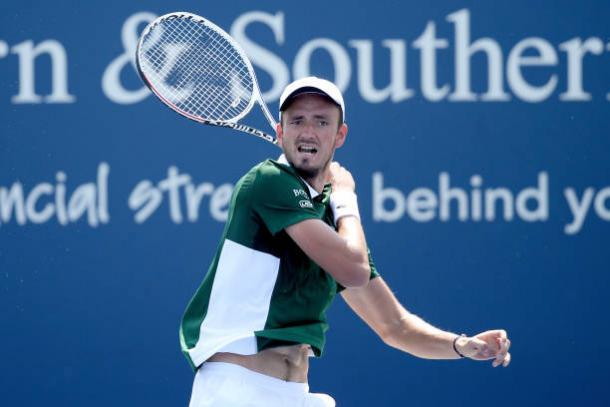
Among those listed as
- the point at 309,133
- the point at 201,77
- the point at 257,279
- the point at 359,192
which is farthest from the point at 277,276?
the point at 359,192

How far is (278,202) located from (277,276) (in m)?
0.19

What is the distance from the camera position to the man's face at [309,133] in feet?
11.4

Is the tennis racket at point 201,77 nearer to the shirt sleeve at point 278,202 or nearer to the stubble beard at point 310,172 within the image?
the stubble beard at point 310,172

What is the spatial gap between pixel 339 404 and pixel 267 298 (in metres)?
2.46

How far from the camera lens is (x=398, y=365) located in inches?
226

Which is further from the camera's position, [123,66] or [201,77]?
[123,66]

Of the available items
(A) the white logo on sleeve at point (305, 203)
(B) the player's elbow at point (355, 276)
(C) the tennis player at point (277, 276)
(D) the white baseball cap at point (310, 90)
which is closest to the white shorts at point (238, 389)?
(C) the tennis player at point (277, 276)

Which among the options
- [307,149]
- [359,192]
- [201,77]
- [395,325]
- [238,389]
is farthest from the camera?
[359,192]

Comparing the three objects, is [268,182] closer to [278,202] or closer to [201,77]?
[278,202]

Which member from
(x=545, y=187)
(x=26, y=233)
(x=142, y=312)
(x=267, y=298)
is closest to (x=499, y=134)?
(x=545, y=187)

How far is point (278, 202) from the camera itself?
334 cm

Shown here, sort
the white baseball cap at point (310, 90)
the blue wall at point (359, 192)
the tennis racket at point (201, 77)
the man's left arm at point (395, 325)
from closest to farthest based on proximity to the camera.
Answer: the white baseball cap at point (310, 90)
the man's left arm at point (395, 325)
the tennis racket at point (201, 77)
the blue wall at point (359, 192)

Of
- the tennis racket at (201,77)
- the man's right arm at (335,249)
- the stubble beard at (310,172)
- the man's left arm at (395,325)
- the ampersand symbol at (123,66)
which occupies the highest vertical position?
the ampersand symbol at (123,66)

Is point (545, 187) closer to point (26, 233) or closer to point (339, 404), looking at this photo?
point (339, 404)
